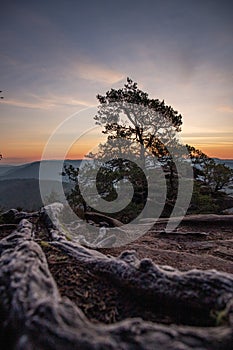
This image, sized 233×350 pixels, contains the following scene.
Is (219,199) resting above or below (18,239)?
below

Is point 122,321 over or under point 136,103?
under

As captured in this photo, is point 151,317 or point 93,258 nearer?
point 151,317

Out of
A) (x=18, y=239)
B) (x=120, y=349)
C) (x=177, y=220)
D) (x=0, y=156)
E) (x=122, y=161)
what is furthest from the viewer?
(x=122, y=161)

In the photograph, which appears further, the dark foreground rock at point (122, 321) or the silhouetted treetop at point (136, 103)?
the silhouetted treetop at point (136, 103)

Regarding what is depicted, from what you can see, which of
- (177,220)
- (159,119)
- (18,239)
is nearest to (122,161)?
(159,119)

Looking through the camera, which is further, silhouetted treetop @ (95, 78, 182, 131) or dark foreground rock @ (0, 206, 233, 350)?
silhouetted treetop @ (95, 78, 182, 131)

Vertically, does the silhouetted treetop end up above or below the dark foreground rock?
above

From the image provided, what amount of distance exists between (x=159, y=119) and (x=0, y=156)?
1221 cm

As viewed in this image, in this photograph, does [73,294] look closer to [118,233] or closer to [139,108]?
[118,233]

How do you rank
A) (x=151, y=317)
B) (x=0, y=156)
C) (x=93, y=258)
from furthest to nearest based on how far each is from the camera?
1. (x=0, y=156)
2. (x=93, y=258)
3. (x=151, y=317)

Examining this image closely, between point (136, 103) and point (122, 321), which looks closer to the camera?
point (122, 321)

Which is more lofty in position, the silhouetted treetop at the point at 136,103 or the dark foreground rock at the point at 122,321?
the silhouetted treetop at the point at 136,103

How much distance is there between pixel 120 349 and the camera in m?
1.68

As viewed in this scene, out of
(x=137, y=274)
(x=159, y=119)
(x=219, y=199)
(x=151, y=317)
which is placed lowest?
(x=219, y=199)
